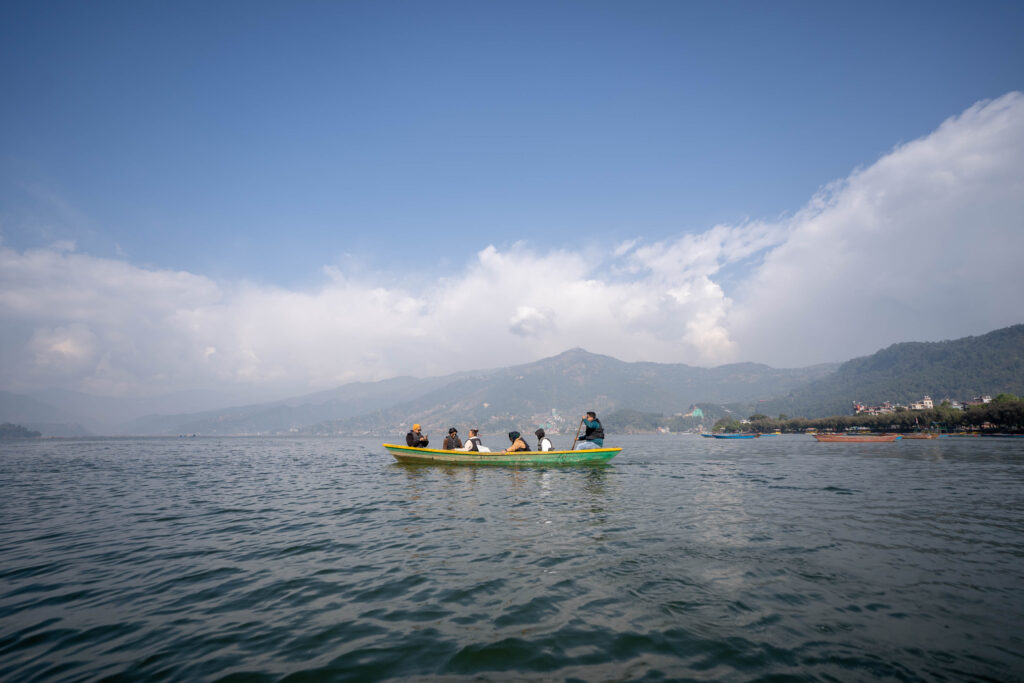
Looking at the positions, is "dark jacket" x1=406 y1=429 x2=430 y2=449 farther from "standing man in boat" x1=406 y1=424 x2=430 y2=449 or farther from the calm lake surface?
the calm lake surface

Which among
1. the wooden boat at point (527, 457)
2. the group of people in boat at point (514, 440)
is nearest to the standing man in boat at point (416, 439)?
the group of people in boat at point (514, 440)

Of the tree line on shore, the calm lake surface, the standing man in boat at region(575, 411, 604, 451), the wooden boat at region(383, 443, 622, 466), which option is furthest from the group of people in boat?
the tree line on shore

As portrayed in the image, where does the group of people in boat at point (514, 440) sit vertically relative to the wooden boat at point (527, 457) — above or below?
above

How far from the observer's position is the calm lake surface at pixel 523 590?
548 cm

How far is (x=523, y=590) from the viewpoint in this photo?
308 inches

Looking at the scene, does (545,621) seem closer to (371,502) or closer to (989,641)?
(989,641)

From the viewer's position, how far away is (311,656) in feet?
18.9

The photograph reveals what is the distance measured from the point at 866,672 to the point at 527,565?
585cm

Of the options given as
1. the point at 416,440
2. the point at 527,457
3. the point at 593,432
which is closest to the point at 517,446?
the point at 527,457

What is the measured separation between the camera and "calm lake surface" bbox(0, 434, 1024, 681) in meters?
5.48

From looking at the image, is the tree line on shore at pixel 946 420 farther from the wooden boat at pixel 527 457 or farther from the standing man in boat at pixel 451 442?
the standing man in boat at pixel 451 442

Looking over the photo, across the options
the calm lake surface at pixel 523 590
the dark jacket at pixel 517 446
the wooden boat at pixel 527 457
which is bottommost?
the calm lake surface at pixel 523 590

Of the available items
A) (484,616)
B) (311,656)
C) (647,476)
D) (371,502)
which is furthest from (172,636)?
(647,476)

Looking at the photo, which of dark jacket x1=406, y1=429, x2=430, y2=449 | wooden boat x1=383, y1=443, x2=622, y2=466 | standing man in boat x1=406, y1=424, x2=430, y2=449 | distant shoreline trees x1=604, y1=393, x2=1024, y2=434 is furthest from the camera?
distant shoreline trees x1=604, y1=393, x2=1024, y2=434
